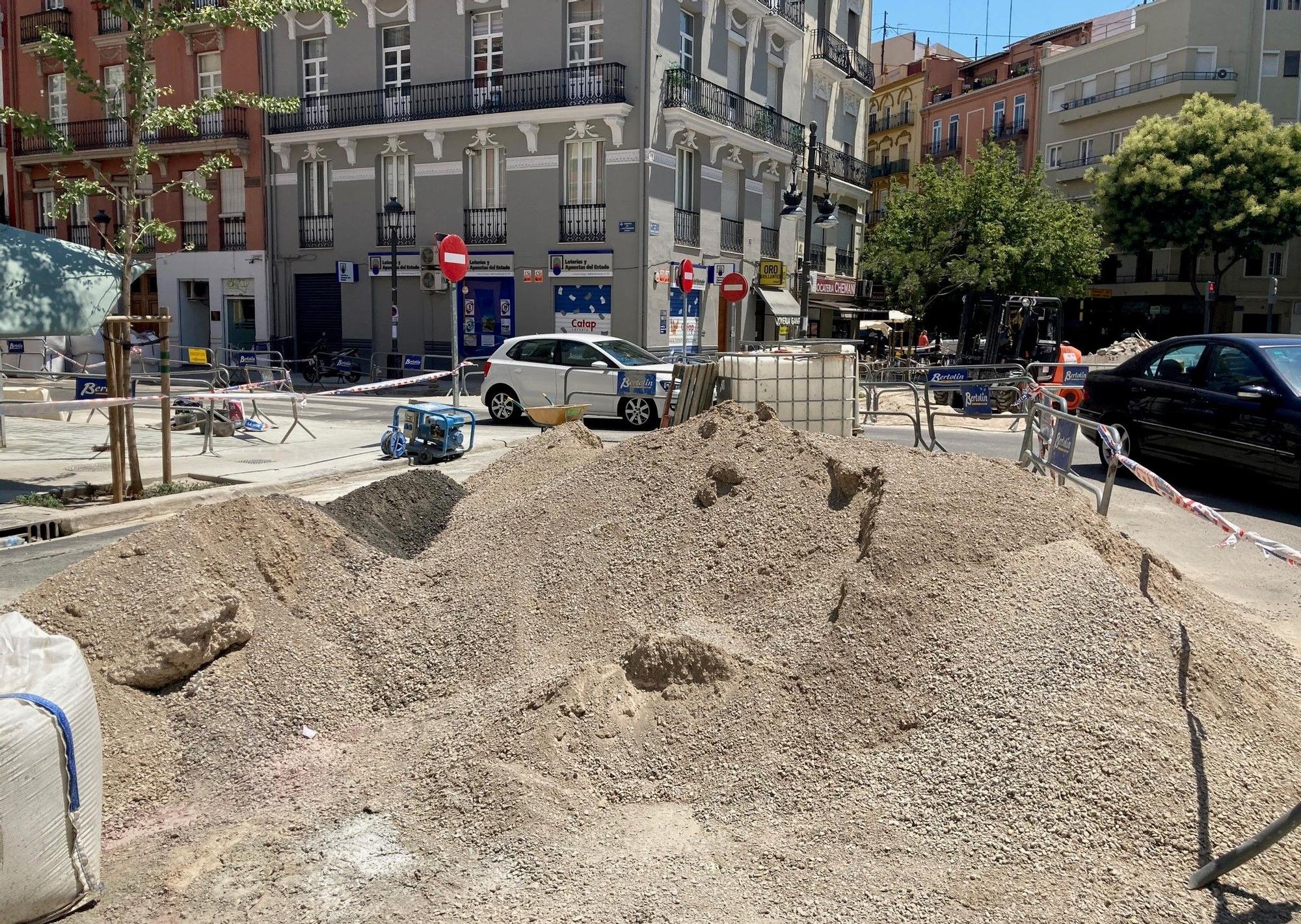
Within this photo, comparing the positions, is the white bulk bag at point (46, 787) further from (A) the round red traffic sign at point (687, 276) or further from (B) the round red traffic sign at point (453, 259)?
(A) the round red traffic sign at point (687, 276)

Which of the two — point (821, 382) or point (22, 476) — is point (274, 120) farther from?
point (821, 382)

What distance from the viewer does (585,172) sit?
2708 cm

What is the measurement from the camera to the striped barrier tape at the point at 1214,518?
389cm

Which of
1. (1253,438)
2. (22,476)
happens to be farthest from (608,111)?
(1253,438)

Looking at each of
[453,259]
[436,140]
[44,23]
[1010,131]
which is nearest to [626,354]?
[453,259]

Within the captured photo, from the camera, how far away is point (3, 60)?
3425cm

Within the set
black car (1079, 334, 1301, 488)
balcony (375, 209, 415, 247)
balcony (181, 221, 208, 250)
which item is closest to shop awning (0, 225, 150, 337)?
black car (1079, 334, 1301, 488)

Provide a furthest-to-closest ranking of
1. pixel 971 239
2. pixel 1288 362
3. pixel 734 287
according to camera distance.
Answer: pixel 971 239, pixel 734 287, pixel 1288 362

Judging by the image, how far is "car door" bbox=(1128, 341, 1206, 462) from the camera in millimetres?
9758

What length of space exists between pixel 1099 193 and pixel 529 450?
42.5 meters

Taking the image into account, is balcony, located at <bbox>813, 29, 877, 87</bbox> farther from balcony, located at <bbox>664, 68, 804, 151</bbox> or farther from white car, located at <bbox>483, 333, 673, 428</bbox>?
white car, located at <bbox>483, 333, 673, 428</bbox>

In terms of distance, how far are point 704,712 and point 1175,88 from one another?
161 feet

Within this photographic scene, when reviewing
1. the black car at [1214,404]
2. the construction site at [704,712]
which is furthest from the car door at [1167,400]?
the construction site at [704,712]

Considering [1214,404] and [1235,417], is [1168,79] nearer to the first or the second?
[1214,404]
